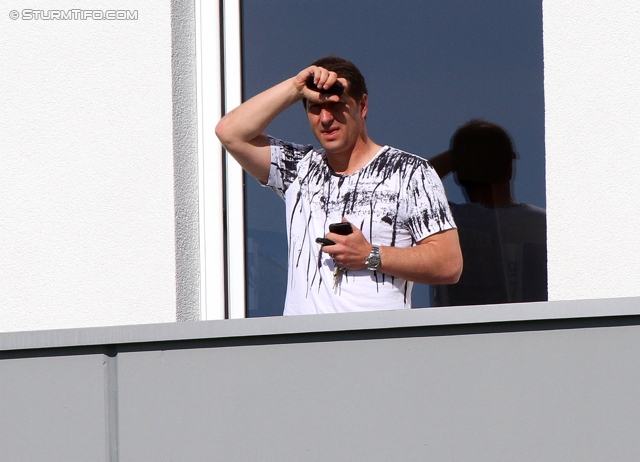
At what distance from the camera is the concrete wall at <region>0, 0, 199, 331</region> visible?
2.91 m

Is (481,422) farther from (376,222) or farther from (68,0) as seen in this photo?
(68,0)

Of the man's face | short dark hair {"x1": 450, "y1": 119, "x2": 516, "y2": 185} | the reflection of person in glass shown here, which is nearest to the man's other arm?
the man's face

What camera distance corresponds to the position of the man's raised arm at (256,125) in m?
2.59

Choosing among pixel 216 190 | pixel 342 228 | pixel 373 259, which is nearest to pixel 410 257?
pixel 373 259

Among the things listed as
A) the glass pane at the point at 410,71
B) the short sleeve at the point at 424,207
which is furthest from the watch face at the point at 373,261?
the glass pane at the point at 410,71

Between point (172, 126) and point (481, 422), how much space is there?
65.4 inches

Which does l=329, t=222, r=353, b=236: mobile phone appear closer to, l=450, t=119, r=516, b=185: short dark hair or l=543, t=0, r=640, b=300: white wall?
l=543, t=0, r=640, b=300: white wall

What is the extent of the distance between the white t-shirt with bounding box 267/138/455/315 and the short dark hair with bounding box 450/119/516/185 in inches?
26.7

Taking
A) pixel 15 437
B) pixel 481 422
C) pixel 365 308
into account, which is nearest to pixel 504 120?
pixel 365 308

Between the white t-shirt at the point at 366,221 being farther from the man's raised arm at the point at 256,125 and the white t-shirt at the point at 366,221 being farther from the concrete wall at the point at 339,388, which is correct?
the concrete wall at the point at 339,388

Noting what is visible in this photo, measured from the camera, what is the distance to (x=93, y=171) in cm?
294

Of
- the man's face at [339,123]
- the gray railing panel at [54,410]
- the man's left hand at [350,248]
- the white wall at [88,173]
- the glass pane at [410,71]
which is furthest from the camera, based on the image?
the glass pane at [410,71]

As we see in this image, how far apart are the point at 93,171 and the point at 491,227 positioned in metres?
1.49

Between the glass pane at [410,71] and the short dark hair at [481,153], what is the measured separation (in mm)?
31
